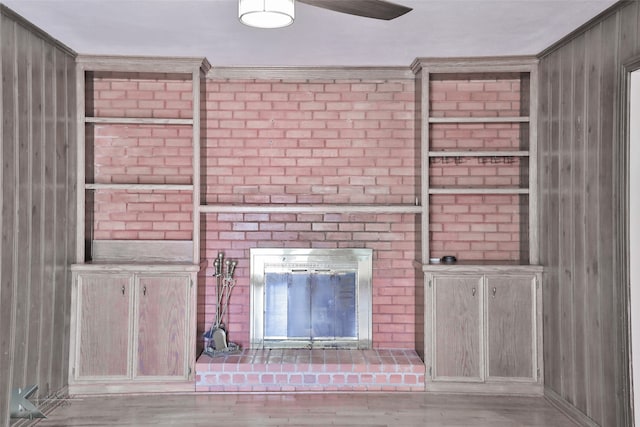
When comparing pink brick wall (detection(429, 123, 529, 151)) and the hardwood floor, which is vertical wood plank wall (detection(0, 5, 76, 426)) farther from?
Answer: pink brick wall (detection(429, 123, 529, 151))

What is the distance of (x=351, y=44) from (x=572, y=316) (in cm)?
235

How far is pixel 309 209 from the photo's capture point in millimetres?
4207

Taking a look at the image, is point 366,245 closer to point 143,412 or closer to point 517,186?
point 517,186

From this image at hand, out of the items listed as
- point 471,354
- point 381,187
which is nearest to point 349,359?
point 471,354

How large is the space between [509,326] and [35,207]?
3375 mm

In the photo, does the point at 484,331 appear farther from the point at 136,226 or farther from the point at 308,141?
the point at 136,226

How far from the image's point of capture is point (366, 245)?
4.51m

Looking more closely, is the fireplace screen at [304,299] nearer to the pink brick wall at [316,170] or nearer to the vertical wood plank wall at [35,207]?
the pink brick wall at [316,170]

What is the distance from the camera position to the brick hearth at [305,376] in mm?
3998

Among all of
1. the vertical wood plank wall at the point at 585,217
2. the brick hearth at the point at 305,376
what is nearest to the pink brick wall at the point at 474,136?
the vertical wood plank wall at the point at 585,217

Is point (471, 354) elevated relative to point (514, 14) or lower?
lower

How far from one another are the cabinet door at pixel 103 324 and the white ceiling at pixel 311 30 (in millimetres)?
1720

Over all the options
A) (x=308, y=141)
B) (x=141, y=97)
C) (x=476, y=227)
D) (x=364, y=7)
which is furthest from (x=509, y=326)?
(x=141, y=97)

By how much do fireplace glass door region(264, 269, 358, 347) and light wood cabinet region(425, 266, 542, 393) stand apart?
76cm
